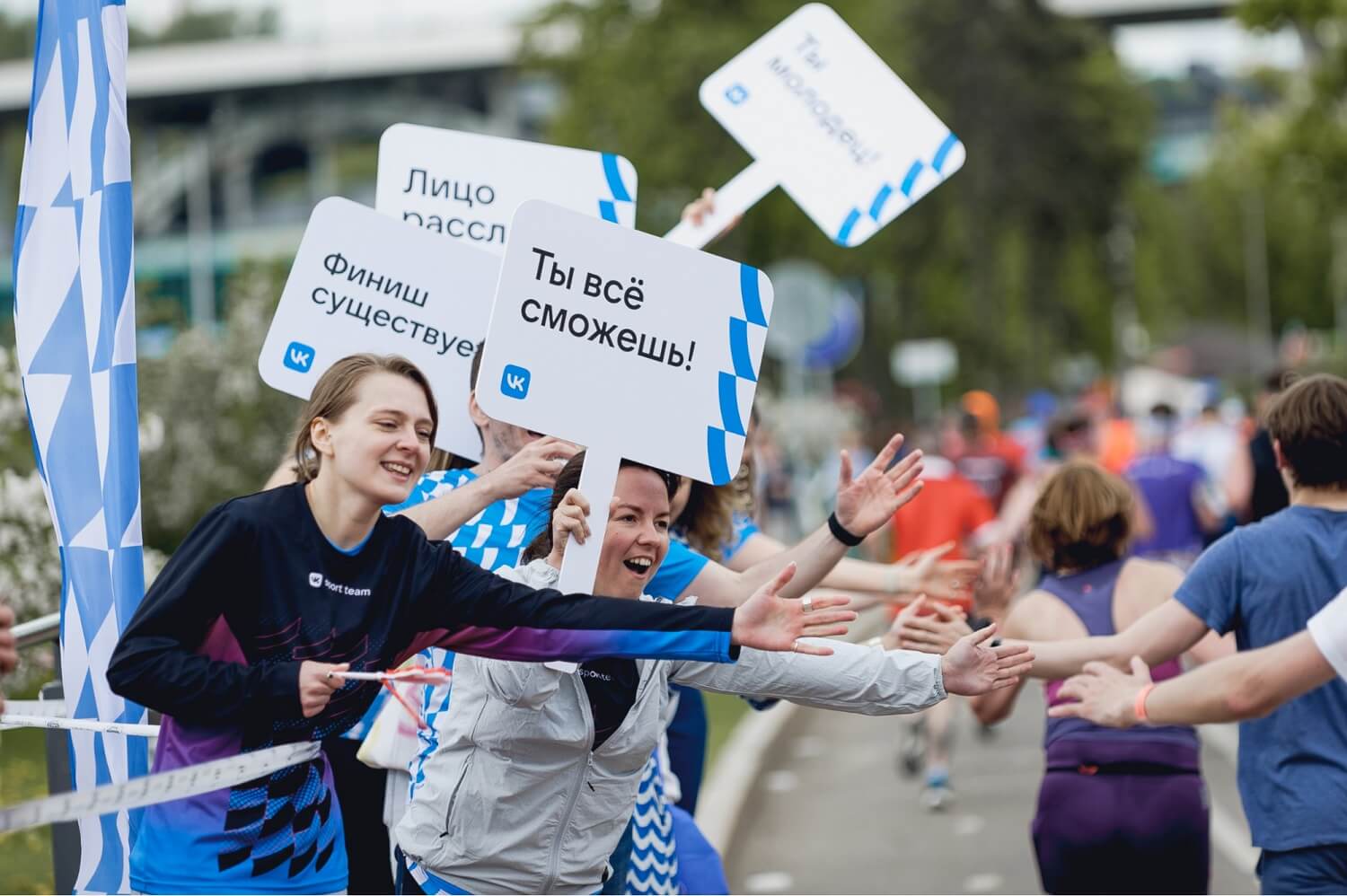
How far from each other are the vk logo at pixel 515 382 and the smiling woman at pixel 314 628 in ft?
0.61

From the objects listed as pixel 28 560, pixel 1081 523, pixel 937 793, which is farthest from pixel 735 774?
pixel 1081 523

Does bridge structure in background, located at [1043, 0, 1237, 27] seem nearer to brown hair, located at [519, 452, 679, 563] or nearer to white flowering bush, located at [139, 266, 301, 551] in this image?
white flowering bush, located at [139, 266, 301, 551]

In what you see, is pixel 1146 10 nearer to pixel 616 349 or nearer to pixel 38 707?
pixel 38 707

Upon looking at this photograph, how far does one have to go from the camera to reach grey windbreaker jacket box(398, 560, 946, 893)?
154 inches

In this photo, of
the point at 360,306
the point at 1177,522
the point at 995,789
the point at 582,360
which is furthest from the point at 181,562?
the point at 1177,522

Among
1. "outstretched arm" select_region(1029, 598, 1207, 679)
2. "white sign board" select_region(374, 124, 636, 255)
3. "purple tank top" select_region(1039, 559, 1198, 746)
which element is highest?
"white sign board" select_region(374, 124, 636, 255)

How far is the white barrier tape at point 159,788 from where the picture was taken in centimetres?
321

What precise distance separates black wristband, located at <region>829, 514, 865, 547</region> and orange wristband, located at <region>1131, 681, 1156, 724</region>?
2.34 feet

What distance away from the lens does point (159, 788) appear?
11.2ft

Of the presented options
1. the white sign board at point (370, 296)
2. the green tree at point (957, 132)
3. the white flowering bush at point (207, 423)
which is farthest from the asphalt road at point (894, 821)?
the green tree at point (957, 132)

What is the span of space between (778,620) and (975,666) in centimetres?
57

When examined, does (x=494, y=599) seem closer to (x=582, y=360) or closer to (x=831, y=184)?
(x=582, y=360)

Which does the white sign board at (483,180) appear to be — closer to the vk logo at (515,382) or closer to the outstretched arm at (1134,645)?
the vk logo at (515,382)

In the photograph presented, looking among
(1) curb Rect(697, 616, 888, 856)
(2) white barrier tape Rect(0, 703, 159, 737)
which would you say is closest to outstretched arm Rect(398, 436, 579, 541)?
(2) white barrier tape Rect(0, 703, 159, 737)
